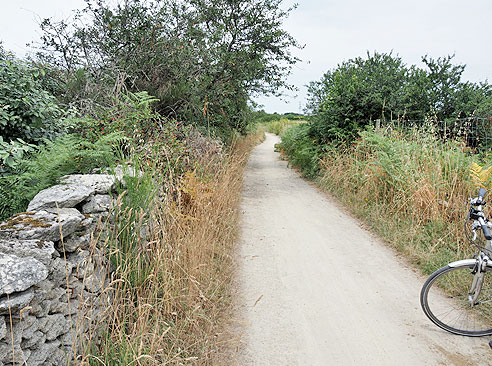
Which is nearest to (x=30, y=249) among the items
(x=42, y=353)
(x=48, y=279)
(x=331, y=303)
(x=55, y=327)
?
(x=48, y=279)

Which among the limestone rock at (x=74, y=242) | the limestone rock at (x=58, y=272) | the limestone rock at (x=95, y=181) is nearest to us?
the limestone rock at (x=58, y=272)

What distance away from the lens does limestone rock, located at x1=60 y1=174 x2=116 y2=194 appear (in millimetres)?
3350

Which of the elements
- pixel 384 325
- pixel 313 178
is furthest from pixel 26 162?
pixel 313 178

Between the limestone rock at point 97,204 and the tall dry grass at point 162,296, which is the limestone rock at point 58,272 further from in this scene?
the limestone rock at point 97,204

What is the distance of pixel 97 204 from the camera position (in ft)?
10.2

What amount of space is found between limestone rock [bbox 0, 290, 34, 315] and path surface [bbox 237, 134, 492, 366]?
6.02 ft

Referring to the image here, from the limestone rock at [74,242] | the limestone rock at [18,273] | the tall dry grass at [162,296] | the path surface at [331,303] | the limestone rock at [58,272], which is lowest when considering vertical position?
the path surface at [331,303]

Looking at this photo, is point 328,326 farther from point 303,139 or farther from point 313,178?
point 303,139

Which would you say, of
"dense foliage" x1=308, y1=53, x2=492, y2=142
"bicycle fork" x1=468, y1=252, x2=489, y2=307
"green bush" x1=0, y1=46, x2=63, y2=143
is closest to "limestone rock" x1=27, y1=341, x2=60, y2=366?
"green bush" x1=0, y1=46, x2=63, y2=143

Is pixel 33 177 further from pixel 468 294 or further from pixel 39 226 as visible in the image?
pixel 468 294

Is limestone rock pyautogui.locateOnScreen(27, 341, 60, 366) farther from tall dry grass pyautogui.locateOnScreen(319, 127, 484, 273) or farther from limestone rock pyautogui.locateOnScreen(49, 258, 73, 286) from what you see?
tall dry grass pyautogui.locateOnScreen(319, 127, 484, 273)

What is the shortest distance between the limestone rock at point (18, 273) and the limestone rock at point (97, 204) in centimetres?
104

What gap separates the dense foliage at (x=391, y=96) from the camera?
906 centimetres

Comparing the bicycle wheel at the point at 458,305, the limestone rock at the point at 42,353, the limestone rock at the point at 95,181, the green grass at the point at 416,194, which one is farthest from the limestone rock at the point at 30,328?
the green grass at the point at 416,194
